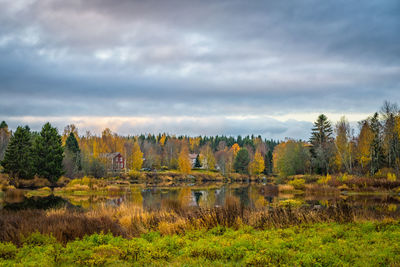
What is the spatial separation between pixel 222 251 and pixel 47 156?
5371 centimetres

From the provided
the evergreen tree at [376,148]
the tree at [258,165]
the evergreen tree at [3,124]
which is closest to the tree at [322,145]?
the evergreen tree at [376,148]

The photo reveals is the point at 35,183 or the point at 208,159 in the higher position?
the point at 208,159

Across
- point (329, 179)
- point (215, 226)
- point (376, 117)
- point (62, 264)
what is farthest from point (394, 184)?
point (62, 264)

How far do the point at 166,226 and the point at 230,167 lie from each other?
307 ft

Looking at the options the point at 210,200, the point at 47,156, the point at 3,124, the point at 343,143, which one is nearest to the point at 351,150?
the point at 343,143

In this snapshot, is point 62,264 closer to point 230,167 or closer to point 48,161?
point 48,161

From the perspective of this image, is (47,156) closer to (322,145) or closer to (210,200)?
(210,200)

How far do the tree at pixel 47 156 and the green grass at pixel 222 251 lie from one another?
49359 mm

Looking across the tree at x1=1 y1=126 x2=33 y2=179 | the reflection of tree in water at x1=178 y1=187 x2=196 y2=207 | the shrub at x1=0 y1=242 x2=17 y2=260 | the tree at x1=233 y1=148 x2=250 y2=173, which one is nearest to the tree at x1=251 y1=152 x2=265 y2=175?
the tree at x1=233 y1=148 x2=250 y2=173

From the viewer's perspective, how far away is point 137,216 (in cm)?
1736

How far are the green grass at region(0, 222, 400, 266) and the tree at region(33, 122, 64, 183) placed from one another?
162ft

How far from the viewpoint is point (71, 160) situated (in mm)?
72312

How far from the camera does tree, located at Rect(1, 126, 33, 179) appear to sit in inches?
2089

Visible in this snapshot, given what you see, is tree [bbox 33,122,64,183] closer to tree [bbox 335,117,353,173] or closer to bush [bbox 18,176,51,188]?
bush [bbox 18,176,51,188]
